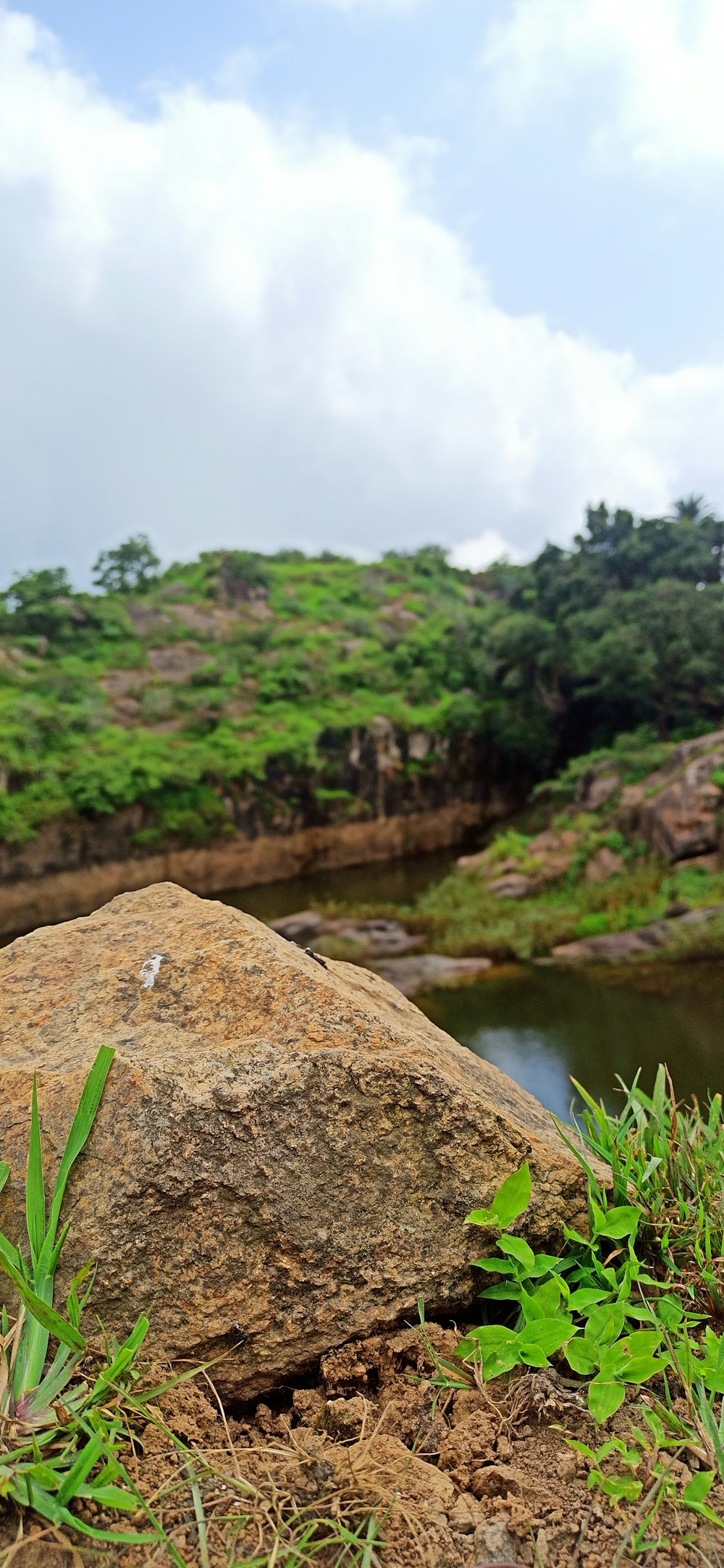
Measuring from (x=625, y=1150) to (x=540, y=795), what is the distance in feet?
63.3

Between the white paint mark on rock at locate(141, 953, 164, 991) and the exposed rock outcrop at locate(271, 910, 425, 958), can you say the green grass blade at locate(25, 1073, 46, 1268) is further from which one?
the exposed rock outcrop at locate(271, 910, 425, 958)

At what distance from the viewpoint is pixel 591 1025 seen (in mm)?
7613

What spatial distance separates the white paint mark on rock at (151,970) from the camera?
2062mm

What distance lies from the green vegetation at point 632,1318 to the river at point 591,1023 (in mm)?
3333

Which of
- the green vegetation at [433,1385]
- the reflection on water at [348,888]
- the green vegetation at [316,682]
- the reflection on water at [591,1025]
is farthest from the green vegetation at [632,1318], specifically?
the green vegetation at [316,682]

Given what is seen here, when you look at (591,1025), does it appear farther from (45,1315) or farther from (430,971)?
(45,1315)

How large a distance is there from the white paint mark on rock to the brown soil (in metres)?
0.80

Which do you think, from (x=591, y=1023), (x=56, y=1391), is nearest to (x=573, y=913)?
(x=591, y=1023)

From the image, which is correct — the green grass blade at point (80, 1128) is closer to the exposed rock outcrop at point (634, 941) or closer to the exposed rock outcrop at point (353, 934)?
the exposed rock outcrop at point (634, 941)

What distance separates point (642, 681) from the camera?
17.1 metres

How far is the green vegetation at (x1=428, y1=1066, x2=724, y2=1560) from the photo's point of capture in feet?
4.53

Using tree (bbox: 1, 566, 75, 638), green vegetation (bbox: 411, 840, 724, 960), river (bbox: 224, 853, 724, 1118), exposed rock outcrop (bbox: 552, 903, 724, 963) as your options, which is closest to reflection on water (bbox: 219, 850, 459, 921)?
green vegetation (bbox: 411, 840, 724, 960)

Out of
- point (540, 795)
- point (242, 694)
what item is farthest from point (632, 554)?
point (242, 694)

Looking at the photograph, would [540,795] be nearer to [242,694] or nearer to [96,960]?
[242,694]
